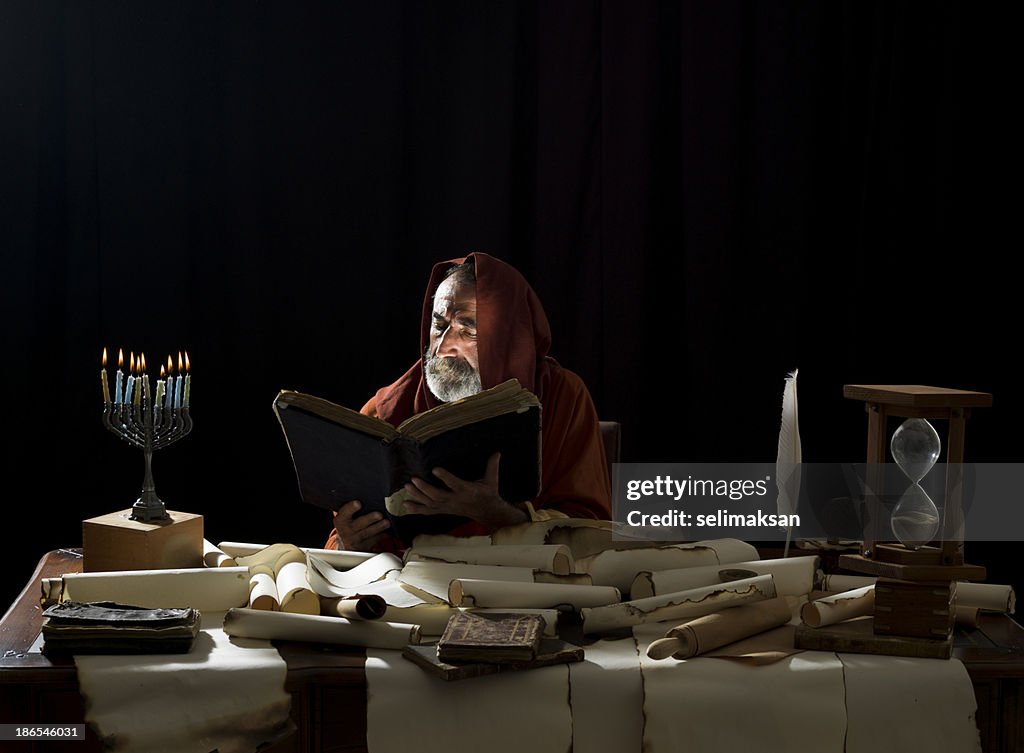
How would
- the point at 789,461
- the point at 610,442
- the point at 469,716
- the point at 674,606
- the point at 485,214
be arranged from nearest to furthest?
1. the point at 469,716
2. the point at 674,606
3. the point at 789,461
4. the point at 610,442
5. the point at 485,214

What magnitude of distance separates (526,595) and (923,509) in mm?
681

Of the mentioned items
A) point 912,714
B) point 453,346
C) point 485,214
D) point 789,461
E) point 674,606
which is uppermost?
point 485,214

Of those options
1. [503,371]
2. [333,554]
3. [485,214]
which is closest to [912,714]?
[333,554]

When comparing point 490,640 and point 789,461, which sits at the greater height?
point 789,461

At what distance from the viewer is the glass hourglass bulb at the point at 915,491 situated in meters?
1.76

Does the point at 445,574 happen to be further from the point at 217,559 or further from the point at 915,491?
the point at 915,491

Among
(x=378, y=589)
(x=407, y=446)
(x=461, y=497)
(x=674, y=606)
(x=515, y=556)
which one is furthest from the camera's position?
(x=461, y=497)

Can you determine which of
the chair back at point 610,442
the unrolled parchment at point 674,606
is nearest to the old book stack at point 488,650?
the unrolled parchment at point 674,606

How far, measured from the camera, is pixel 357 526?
8.02 ft

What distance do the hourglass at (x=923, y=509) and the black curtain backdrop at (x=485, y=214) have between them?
2.19m

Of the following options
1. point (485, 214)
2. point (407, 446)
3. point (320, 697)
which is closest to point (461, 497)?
point (407, 446)

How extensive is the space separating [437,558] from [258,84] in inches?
100.0

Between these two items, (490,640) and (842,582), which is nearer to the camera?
(490,640)

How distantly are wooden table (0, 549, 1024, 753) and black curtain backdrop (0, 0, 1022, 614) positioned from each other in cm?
233
